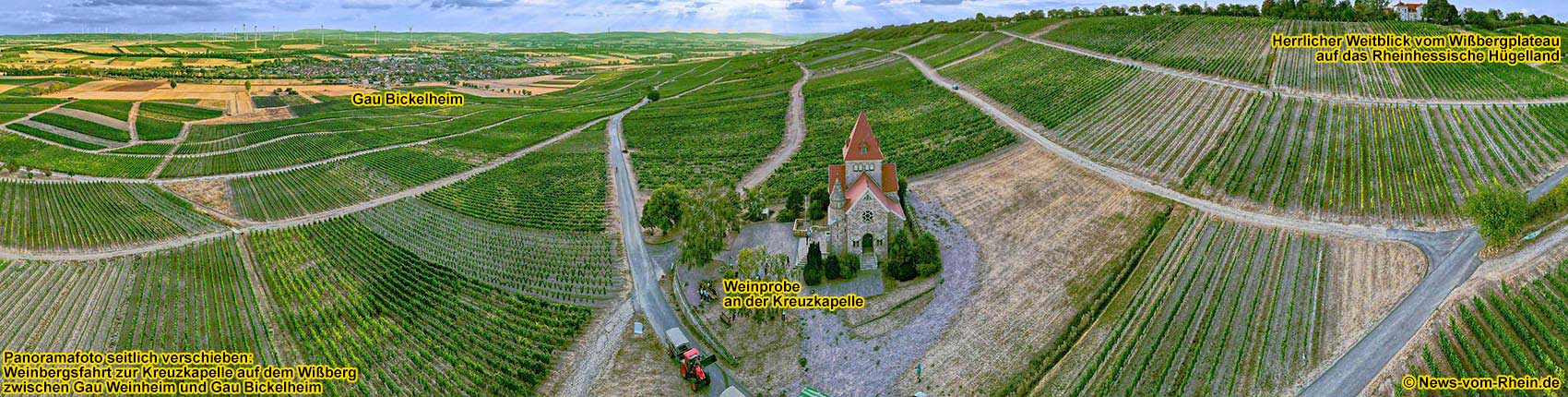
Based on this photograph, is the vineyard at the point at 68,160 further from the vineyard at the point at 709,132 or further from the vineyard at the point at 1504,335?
the vineyard at the point at 1504,335

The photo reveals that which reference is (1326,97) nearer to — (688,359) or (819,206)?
(819,206)

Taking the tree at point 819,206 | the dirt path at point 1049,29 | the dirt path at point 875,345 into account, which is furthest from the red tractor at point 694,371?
the dirt path at point 1049,29

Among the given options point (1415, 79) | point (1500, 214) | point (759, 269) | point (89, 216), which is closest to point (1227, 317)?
point (1500, 214)

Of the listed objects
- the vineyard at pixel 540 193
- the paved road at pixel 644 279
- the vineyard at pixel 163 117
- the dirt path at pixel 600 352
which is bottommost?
the dirt path at pixel 600 352

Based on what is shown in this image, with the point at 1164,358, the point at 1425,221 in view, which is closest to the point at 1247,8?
the point at 1425,221

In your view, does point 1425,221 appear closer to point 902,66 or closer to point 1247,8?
point 902,66

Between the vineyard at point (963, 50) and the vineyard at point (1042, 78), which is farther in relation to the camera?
the vineyard at point (963, 50)
